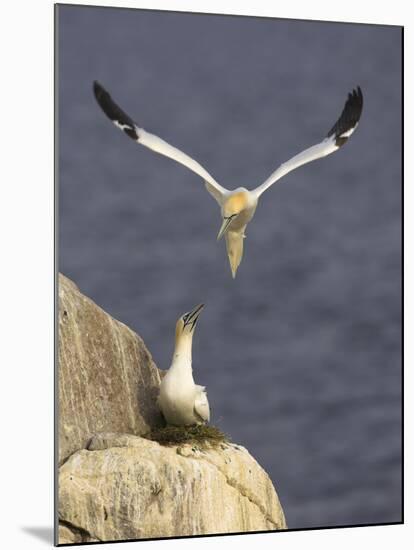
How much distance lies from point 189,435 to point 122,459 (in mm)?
499

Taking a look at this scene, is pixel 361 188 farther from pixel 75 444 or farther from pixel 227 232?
pixel 75 444

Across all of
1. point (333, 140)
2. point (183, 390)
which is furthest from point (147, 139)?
point (183, 390)

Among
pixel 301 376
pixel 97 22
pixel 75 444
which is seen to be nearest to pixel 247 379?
pixel 301 376

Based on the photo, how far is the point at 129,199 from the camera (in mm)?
10523

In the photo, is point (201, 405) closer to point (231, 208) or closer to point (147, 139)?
point (231, 208)

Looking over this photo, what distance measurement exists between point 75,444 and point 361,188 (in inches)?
92.8

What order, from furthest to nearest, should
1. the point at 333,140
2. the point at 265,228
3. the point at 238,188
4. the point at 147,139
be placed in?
the point at 333,140, the point at 265,228, the point at 238,188, the point at 147,139

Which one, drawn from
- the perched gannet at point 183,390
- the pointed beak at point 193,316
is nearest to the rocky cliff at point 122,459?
the perched gannet at point 183,390

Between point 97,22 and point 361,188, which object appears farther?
point 361,188

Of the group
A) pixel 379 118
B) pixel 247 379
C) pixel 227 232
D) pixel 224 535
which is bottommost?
pixel 224 535

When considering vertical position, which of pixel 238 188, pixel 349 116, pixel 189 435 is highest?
pixel 349 116

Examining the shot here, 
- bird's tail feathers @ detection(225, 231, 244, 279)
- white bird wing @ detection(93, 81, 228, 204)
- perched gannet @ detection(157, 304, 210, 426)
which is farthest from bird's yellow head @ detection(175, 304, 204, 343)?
white bird wing @ detection(93, 81, 228, 204)

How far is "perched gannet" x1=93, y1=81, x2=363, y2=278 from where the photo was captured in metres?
10.5

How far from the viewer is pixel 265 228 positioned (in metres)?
10.9
